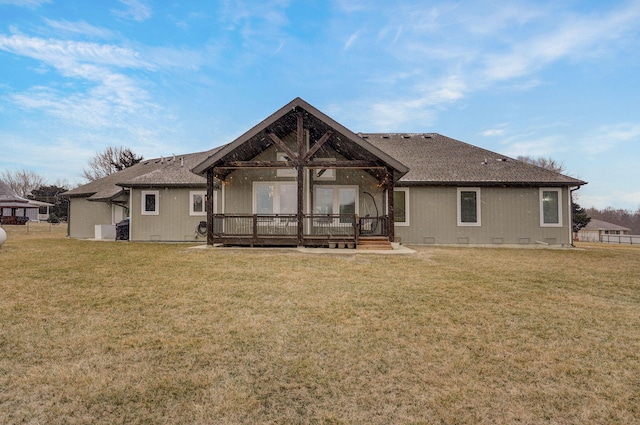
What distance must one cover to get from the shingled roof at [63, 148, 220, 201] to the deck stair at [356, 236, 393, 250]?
8490mm

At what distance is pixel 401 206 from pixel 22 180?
262 feet

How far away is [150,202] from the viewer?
1644cm

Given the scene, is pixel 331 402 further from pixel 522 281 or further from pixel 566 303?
pixel 522 281

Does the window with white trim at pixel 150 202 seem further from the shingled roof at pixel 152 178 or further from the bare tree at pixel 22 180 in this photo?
the bare tree at pixel 22 180

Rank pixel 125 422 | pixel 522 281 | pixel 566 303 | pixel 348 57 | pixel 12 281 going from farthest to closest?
pixel 348 57 → pixel 522 281 → pixel 12 281 → pixel 566 303 → pixel 125 422

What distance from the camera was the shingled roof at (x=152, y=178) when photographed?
1605 cm

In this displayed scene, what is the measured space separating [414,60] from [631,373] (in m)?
20.1

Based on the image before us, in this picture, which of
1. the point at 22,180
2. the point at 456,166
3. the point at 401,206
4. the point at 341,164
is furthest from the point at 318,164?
the point at 22,180

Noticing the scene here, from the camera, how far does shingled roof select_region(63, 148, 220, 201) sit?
1605 centimetres

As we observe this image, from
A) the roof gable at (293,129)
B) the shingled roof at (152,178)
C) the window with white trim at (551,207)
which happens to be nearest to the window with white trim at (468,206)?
the window with white trim at (551,207)

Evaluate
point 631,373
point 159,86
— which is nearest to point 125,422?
point 631,373

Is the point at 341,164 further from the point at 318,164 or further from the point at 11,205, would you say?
the point at 11,205

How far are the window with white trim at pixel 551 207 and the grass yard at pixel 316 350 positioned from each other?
8679mm

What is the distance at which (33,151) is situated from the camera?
143 ft
